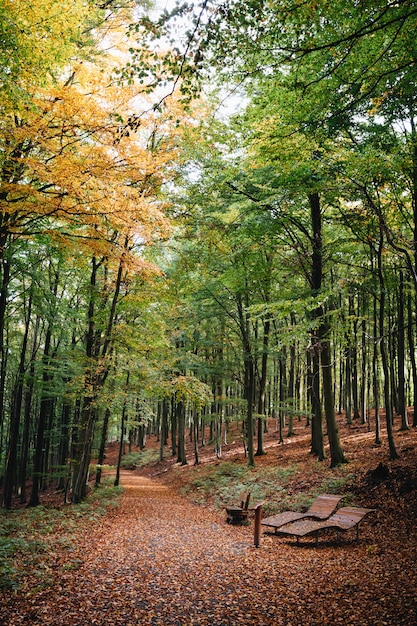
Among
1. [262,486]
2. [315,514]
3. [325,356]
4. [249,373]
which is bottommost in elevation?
[262,486]

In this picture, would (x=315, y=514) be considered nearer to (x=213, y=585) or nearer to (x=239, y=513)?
(x=239, y=513)

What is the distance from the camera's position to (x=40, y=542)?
7.09 m

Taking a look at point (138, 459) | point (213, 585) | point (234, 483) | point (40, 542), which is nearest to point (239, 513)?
point (234, 483)

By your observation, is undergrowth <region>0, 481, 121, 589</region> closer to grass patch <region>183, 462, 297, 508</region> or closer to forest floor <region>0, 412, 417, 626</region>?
forest floor <region>0, 412, 417, 626</region>

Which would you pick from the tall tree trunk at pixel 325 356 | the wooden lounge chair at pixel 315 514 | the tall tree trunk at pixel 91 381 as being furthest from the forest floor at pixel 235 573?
the tall tree trunk at pixel 91 381

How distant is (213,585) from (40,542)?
3593mm

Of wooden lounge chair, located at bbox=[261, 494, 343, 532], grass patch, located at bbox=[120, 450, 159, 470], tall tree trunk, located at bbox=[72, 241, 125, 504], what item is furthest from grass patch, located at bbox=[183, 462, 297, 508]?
grass patch, located at bbox=[120, 450, 159, 470]

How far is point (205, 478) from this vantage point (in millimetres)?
17438

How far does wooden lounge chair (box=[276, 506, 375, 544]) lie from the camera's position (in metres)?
7.56

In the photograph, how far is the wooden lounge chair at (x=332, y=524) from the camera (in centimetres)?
756

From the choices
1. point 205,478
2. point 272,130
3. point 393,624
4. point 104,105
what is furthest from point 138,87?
point 205,478

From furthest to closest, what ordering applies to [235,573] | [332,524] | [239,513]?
[239,513], [332,524], [235,573]

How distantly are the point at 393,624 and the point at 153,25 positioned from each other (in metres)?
6.62

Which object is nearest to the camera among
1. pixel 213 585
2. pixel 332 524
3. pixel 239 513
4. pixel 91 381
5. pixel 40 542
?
pixel 213 585
